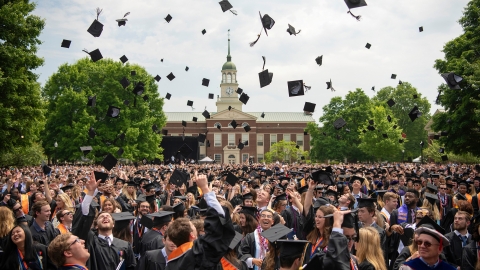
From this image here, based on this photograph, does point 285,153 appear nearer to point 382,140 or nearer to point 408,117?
point 408,117

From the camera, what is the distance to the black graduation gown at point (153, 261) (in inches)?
189

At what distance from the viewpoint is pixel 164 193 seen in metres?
11.9

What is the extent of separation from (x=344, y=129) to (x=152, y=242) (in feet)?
189

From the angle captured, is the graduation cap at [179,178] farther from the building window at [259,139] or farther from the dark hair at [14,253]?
the building window at [259,139]

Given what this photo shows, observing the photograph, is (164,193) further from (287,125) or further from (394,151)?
(287,125)

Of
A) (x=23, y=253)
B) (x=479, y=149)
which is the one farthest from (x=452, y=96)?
(x=23, y=253)

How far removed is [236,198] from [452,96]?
62.3ft

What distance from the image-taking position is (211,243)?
378 centimetres

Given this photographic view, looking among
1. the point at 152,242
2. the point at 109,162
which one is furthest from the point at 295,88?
the point at 152,242

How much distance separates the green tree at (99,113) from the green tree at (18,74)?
1798cm

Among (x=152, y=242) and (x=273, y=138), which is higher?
(x=273, y=138)

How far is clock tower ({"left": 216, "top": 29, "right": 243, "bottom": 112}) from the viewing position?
305ft

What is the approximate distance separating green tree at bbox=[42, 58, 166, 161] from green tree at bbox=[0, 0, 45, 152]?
59.0ft

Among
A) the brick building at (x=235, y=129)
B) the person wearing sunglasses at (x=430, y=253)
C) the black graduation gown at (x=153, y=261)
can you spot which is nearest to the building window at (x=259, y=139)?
the brick building at (x=235, y=129)
